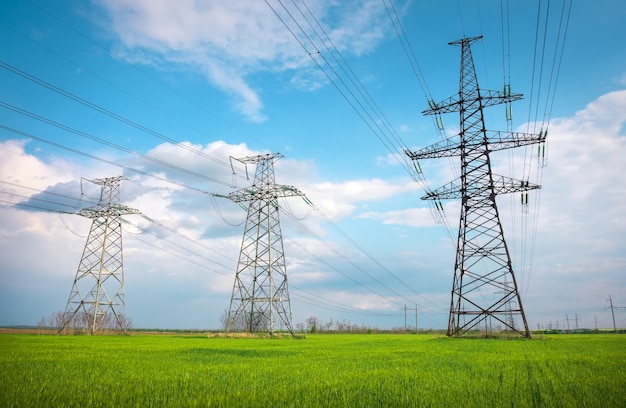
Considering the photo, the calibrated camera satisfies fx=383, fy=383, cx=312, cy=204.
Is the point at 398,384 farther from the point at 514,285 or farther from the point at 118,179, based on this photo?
the point at 118,179

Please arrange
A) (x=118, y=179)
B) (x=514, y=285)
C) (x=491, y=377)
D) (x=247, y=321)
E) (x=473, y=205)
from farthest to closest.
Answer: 1. (x=118, y=179)
2. (x=247, y=321)
3. (x=473, y=205)
4. (x=514, y=285)
5. (x=491, y=377)

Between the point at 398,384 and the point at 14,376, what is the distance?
8628 mm

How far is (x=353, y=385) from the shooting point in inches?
323

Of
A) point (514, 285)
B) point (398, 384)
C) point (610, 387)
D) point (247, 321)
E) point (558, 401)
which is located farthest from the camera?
point (247, 321)

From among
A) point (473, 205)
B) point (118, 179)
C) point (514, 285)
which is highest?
point (118, 179)

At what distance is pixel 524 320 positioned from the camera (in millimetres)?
30000

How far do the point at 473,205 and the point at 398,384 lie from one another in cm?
2704

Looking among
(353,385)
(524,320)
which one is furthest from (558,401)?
(524,320)

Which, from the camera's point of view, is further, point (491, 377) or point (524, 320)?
point (524, 320)

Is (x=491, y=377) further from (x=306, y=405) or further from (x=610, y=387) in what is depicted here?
(x=306, y=405)

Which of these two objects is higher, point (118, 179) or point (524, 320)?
point (118, 179)

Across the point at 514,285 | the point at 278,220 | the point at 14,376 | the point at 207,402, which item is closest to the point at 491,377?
the point at 207,402

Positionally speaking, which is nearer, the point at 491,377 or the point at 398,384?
the point at 398,384

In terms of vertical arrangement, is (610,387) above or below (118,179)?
below
